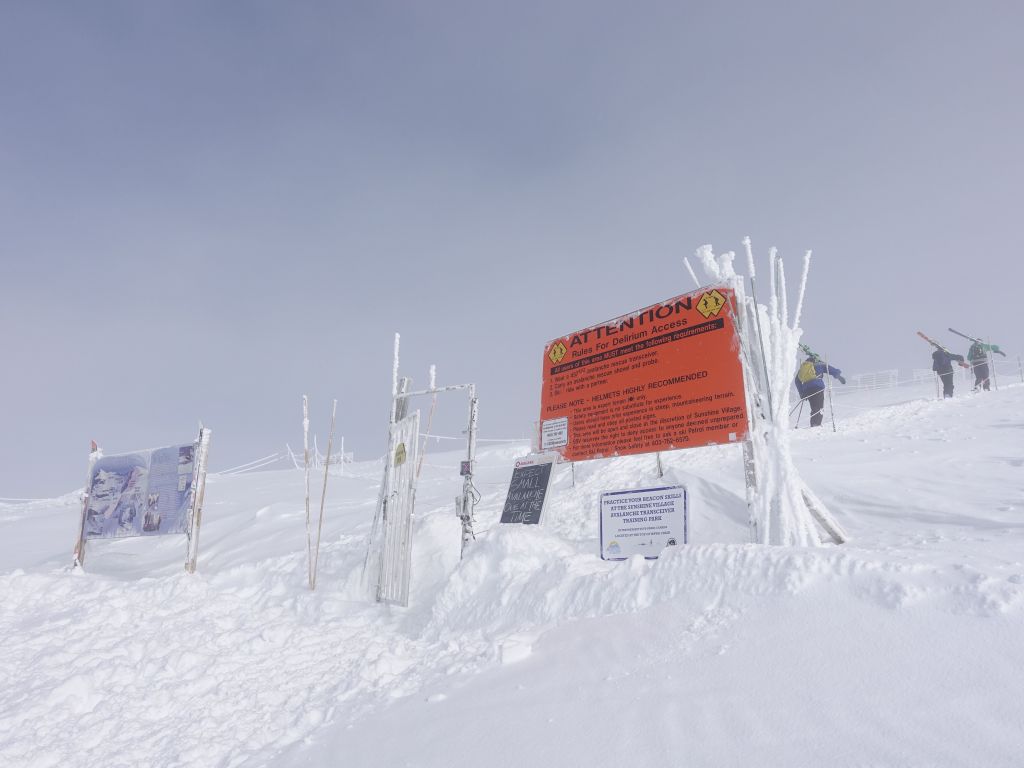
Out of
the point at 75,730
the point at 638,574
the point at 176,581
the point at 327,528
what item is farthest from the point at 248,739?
the point at 327,528

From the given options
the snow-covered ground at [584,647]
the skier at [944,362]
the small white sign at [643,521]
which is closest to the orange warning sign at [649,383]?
the small white sign at [643,521]

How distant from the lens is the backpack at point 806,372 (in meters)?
14.2

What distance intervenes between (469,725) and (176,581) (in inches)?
245

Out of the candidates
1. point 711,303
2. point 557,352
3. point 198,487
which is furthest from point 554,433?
point 198,487

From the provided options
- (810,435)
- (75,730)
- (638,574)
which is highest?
(810,435)

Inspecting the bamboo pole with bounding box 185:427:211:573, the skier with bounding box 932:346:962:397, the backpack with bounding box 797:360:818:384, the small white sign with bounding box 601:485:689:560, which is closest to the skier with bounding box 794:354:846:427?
the backpack with bounding box 797:360:818:384

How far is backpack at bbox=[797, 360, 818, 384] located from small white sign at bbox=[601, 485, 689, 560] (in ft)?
31.6

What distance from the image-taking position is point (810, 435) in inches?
471

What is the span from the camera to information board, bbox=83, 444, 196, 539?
10.2 meters

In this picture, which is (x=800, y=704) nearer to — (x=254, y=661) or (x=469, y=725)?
(x=469, y=725)

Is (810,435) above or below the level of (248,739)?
above

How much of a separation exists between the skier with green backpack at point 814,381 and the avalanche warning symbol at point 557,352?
7.88m

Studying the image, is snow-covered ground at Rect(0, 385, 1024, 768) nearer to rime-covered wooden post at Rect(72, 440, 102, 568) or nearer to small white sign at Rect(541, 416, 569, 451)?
small white sign at Rect(541, 416, 569, 451)

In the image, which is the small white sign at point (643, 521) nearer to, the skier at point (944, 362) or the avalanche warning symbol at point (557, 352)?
the avalanche warning symbol at point (557, 352)
